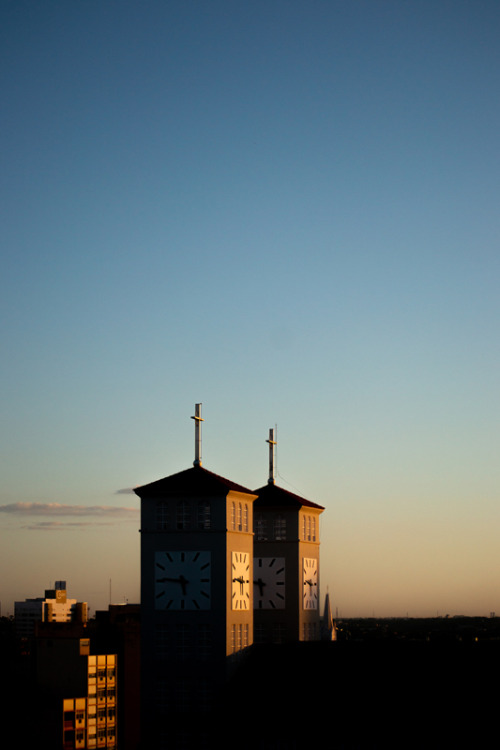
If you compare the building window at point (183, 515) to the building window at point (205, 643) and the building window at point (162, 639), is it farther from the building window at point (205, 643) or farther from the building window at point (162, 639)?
the building window at point (205, 643)

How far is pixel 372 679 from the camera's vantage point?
5959 cm

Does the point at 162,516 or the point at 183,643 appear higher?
the point at 162,516

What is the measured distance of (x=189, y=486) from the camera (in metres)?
59.1

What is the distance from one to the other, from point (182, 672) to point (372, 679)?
34.5 ft

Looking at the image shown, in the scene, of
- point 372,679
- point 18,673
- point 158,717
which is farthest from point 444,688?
point 18,673

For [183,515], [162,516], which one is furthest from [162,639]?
[183,515]

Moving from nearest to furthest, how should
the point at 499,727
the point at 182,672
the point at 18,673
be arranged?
the point at 499,727, the point at 182,672, the point at 18,673

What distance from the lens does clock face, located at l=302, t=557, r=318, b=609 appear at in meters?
69.3

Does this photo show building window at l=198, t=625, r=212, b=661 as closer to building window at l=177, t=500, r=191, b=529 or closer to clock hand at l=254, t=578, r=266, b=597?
building window at l=177, t=500, r=191, b=529

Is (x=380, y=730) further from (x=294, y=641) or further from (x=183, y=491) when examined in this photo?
(x=183, y=491)

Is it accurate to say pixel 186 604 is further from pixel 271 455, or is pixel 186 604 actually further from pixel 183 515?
pixel 271 455

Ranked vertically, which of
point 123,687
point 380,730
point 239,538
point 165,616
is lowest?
point 123,687

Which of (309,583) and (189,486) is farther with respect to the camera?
(309,583)

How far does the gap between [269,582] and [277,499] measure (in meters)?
5.24
